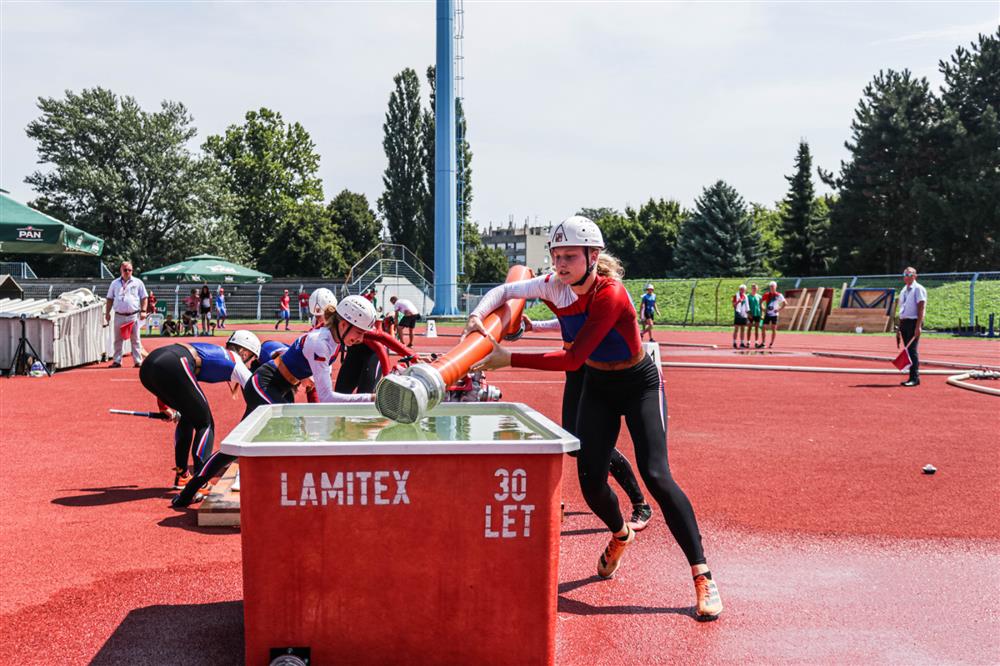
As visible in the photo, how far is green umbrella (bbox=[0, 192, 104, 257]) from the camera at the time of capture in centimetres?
1453

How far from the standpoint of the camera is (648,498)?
744cm

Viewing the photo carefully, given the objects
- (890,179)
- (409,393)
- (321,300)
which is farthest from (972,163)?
(409,393)

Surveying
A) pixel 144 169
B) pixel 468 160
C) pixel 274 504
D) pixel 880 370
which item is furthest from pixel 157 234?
pixel 274 504

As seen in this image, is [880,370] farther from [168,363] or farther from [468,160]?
[468,160]

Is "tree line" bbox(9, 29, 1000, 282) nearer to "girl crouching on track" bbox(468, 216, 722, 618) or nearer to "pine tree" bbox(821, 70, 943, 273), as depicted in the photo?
"pine tree" bbox(821, 70, 943, 273)

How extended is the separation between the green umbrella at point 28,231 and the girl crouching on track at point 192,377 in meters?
8.70

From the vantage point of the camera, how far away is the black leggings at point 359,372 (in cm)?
753

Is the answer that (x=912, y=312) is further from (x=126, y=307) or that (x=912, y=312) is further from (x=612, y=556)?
(x=126, y=307)

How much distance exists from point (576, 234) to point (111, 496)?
495 cm

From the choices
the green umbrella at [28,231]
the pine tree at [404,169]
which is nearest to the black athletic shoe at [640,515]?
the green umbrella at [28,231]

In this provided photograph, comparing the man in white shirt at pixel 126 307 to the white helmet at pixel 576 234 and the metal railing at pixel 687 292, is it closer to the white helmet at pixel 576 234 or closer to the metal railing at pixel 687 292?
the white helmet at pixel 576 234

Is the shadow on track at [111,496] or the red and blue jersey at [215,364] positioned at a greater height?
the red and blue jersey at [215,364]

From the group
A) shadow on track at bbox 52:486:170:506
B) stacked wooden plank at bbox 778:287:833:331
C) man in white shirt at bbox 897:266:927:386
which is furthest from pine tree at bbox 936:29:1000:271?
shadow on track at bbox 52:486:170:506

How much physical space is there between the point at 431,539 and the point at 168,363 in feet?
15.2
